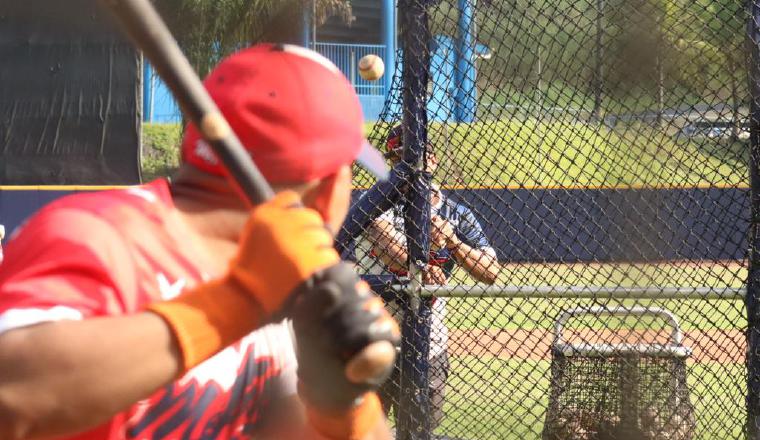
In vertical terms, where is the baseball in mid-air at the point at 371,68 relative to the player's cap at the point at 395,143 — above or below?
above

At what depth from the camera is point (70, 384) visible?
1.23 meters

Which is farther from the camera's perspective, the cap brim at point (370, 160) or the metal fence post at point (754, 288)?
the metal fence post at point (754, 288)

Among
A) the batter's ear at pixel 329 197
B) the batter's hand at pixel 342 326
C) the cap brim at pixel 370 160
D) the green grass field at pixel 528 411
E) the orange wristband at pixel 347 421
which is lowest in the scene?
the green grass field at pixel 528 411

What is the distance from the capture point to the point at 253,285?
1.34 meters

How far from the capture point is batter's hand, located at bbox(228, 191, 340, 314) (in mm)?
1312

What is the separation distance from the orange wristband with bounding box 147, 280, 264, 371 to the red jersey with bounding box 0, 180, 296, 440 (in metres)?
0.10

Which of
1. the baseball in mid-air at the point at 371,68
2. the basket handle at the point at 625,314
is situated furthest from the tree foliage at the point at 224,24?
the basket handle at the point at 625,314

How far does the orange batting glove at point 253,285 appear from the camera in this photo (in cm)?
131

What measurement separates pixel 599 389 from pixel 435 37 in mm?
2041

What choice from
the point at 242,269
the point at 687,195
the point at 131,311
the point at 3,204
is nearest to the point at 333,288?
the point at 242,269

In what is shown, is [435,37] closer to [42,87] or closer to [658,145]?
[658,145]

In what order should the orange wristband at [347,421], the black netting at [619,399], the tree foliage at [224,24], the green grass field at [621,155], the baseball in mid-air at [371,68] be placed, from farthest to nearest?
the tree foliage at [224,24] → the baseball in mid-air at [371,68] → the green grass field at [621,155] → the black netting at [619,399] → the orange wristband at [347,421]

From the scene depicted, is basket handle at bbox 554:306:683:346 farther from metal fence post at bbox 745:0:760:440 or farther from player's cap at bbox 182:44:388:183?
player's cap at bbox 182:44:388:183

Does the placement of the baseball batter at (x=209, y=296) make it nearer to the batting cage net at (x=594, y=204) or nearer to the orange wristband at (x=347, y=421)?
the orange wristband at (x=347, y=421)
